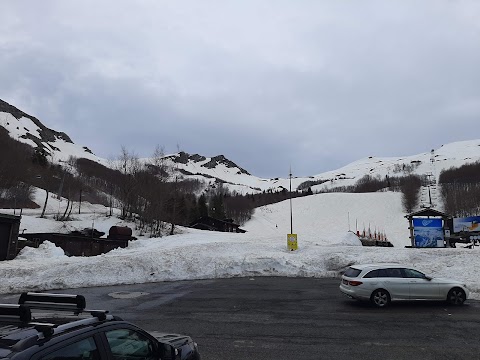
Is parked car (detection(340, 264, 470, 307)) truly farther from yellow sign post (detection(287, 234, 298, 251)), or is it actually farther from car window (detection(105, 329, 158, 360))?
yellow sign post (detection(287, 234, 298, 251))

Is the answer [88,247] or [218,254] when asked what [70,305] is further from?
[88,247]

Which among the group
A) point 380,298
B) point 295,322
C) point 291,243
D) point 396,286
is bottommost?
point 295,322

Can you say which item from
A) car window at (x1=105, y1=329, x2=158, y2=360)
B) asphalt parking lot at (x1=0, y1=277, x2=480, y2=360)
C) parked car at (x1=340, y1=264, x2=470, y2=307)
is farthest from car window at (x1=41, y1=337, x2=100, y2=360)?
parked car at (x1=340, y1=264, x2=470, y2=307)

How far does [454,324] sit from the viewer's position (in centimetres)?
1150

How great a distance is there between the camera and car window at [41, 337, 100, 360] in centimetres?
313

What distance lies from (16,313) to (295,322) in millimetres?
9315

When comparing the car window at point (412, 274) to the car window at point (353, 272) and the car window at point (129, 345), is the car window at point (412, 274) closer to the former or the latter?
the car window at point (353, 272)

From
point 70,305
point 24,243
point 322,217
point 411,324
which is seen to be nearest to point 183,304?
point 411,324

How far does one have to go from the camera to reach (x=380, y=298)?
1431 centimetres

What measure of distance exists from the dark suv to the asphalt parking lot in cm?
470

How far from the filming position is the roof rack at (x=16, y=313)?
3535mm

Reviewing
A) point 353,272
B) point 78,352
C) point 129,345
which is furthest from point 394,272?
point 78,352

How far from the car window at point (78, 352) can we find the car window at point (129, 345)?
22cm

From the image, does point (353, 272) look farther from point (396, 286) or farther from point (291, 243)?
point (291, 243)
